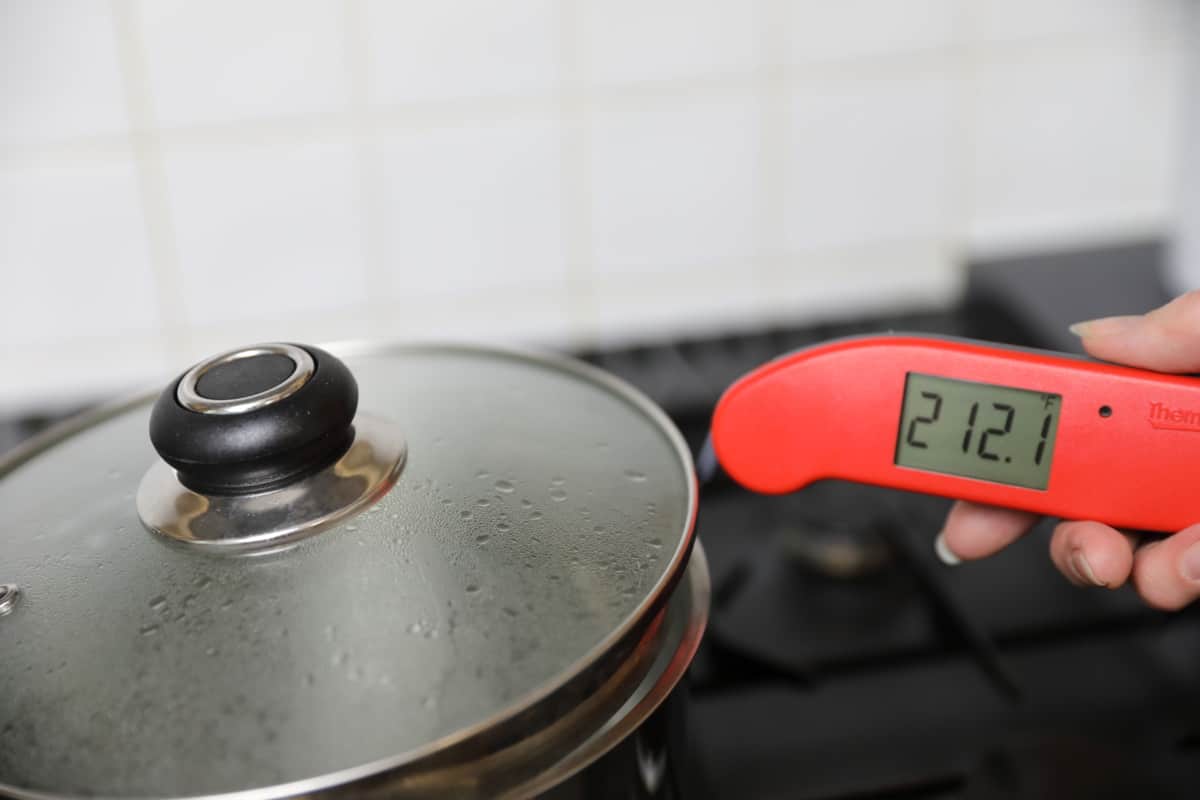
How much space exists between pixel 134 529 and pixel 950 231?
0.80 m

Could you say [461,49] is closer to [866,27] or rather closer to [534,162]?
[534,162]

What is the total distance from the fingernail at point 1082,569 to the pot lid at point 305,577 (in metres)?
0.20

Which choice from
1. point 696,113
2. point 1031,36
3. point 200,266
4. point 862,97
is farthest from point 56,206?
point 1031,36

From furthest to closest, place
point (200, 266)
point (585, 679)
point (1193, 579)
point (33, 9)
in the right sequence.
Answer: point (200, 266), point (33, 9), point (1193, 579), point (585, 679)

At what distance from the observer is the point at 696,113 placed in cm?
95

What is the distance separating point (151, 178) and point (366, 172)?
0.17 m

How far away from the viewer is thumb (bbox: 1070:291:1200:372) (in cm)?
49

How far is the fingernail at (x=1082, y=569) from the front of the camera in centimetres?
51

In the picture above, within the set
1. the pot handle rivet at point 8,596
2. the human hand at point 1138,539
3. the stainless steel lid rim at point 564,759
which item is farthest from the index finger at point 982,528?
the pot handle rivet at point 8,596

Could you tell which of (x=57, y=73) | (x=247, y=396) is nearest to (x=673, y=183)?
(x=57, y=73)

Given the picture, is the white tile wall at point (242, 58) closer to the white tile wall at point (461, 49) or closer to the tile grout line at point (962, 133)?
the white tile wall at point (461, 49)

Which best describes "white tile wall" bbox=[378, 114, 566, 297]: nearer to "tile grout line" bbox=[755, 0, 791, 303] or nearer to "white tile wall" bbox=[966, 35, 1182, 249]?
"tile grout line" bbox=[755, 0, 791, 303]

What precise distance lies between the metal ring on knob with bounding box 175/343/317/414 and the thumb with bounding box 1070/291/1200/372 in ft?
1.15

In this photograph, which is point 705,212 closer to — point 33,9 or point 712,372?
point 712,372
